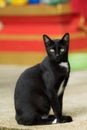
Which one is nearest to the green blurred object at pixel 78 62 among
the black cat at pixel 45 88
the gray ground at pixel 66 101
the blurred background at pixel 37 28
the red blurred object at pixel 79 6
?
the blurred background at pixel 37 28

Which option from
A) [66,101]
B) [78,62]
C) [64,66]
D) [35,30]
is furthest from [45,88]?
[35,30]

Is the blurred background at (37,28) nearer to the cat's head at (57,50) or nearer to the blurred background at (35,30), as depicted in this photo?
the blurred background at (35,30)

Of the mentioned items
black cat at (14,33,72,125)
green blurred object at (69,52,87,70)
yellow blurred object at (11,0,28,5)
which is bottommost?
green blurred object at (69,52,87,70)

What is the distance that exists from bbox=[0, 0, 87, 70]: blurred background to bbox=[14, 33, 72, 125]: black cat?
5.78ft

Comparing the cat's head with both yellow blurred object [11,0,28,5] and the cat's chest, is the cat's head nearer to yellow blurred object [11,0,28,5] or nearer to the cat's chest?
the cat's chest

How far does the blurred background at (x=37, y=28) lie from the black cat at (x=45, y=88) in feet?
5.78

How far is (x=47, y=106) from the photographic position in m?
2.70

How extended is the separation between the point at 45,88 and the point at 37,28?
201 centimetres

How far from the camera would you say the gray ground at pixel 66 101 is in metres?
2.63

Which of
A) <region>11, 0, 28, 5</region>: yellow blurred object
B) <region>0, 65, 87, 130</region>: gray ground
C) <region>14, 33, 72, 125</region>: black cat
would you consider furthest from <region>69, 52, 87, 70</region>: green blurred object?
<region>14, 33, 72, 125</region>: black cat

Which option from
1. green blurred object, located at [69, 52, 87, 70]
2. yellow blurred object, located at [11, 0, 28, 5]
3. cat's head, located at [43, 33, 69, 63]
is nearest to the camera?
cat's head, located at [43, 33, 69, 63]

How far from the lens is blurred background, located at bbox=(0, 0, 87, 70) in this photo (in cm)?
451

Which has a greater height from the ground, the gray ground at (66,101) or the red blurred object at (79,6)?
the red blurred object at (79,6)

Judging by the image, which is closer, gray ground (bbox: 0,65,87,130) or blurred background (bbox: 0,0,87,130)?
gray ground (bbox: 0,65,87,130)
